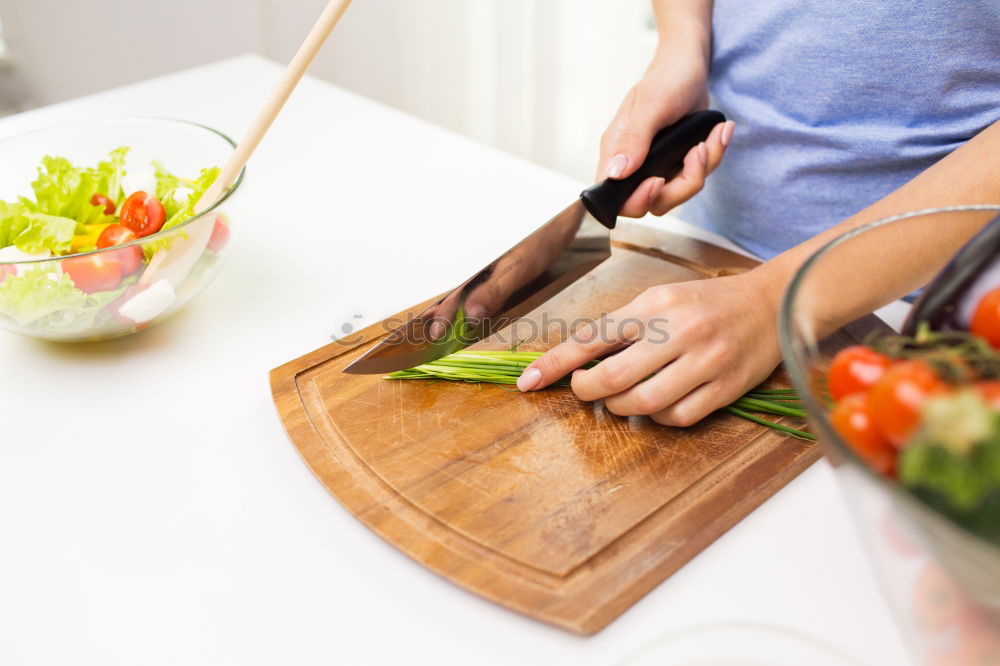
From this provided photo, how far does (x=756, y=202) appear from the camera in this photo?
131 centimetres

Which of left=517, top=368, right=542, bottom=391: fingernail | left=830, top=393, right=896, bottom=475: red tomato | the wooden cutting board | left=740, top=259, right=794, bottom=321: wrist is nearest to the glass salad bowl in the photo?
the wooden cutting board

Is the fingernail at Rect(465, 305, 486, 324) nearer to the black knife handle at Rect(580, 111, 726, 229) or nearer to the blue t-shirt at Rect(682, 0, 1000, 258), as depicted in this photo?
the black knife handle at Rect(580, 111, 726, 229)

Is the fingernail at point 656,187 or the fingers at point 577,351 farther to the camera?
the fingernail at point 656,187

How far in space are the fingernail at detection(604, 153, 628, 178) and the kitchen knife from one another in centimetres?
1

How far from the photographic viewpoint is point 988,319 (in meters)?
0.53

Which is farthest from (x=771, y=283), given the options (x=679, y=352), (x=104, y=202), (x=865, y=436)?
(x=104, y=202)

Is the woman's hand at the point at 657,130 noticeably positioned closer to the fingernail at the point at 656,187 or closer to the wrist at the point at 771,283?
the fingernail at the point at 656,187

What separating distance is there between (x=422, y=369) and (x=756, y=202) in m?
0.65

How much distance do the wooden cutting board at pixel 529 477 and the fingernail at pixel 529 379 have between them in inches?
0.6

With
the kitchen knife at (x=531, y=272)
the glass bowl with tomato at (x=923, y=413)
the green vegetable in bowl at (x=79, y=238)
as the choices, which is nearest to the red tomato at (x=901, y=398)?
the glass bowl with tomato at (x=923, y=413)

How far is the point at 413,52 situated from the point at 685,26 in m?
2.10

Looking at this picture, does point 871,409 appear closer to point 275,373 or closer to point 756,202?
point 275,373

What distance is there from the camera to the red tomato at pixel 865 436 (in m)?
0.46

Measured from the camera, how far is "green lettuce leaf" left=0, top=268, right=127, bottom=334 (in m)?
0.90
